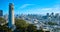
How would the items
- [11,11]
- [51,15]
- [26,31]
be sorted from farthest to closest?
[51,15] < [11,11] < [26,31]

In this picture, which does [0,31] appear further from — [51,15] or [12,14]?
[51,15]

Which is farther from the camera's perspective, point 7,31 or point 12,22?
point 12,22

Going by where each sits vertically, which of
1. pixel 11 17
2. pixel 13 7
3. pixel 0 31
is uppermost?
pixel 13 7

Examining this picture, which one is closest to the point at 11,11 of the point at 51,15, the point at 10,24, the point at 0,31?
the point at 10,24

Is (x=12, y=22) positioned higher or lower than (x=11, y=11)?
lower

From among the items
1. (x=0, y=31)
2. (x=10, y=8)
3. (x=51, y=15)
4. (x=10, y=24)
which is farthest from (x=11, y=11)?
(x=51, y=15)

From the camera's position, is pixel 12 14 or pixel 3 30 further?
pixel 12 14

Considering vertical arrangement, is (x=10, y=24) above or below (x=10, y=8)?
below

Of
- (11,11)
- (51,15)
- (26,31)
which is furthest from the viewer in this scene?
(51,15)

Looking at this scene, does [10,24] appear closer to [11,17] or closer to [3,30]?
[11,17]
